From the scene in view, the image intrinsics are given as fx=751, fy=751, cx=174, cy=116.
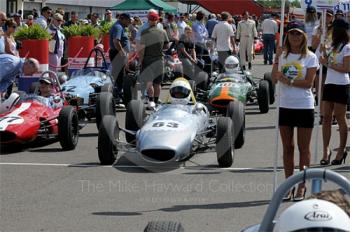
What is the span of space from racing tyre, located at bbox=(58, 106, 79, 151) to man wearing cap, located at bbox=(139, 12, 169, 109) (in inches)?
130

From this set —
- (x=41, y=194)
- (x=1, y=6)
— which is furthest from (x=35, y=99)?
(x=1, y=6)

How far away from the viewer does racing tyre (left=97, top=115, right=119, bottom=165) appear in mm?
9438

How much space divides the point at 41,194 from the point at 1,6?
3011cm

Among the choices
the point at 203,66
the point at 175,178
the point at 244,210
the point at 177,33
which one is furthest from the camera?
the point at 177,33

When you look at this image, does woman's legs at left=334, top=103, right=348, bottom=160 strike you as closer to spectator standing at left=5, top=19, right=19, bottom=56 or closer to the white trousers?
spectator standing at left=5, top=19, right=19, bottom=56

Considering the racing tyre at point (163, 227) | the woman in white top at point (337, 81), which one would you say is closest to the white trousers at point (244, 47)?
the woman in white top at point (337, 81)

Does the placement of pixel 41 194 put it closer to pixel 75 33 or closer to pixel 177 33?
pixel 75 33

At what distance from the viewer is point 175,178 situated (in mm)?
8867

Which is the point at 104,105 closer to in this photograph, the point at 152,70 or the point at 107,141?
the point at 152,70

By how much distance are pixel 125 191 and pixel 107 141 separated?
54.1 inches

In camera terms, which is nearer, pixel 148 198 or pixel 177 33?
pixel 148 198

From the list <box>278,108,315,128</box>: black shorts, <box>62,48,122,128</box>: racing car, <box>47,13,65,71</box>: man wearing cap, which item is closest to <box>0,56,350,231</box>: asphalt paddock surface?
<box>278,108,315,128</box>: black shorts

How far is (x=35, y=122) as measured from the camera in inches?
420

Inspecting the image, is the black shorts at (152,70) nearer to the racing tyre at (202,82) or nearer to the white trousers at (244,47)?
the racing tyre at (202,82)
